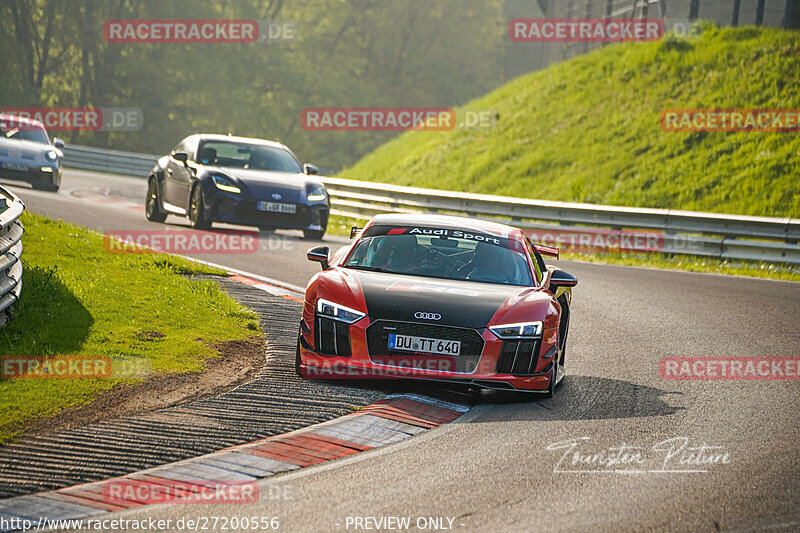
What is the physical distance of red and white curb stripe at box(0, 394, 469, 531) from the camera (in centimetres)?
498

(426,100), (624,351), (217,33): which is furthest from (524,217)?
(426,100)

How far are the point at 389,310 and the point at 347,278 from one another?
2.10 ft

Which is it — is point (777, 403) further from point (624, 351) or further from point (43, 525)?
point (43, 525)

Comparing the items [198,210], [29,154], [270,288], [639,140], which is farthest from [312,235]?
[639,140]

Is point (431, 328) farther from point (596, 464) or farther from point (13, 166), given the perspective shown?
point (13, 166)

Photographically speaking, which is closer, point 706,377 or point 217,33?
point 706,377

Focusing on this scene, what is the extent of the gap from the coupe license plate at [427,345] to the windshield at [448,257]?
43.3 inches

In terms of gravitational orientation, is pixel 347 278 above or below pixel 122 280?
above

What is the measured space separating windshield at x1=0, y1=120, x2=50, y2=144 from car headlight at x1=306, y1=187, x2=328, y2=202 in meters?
7.99

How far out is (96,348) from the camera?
7.87 meters

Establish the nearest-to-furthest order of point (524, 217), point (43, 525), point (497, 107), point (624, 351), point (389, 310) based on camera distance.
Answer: point (43, 525)
point (389, 310)
point (624, 351)
point (524, 217)
point (497, 107)

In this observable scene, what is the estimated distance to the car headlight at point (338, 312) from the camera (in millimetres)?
7645

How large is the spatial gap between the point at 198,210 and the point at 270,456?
12004mm
